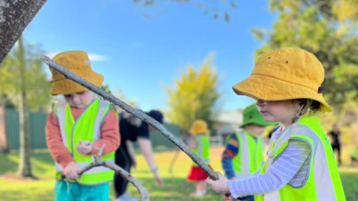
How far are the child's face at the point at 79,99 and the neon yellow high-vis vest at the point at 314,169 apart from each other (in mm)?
1388

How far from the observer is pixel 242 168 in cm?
354

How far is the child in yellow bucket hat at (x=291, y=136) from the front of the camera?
149 centimetres

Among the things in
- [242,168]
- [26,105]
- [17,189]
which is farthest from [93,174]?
[26,105]

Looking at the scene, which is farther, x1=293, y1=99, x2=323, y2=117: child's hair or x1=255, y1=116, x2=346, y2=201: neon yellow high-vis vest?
x1=293, y1=99, x2=323, y2=117: child's hair

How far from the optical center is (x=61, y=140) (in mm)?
2486

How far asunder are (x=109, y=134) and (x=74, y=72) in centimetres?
47

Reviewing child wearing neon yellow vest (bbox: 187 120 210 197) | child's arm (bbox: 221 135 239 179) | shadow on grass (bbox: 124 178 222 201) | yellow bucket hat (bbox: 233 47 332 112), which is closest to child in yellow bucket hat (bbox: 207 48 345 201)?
yellow bucket hat (bbox: 233 47 332 112)

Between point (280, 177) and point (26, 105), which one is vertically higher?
point (26, 105)

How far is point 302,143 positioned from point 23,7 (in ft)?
4.29

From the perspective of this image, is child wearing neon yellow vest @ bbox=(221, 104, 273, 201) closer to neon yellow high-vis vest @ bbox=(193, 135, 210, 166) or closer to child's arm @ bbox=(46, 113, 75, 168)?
child's arm @ bbox=(46, 113, 75, 168)

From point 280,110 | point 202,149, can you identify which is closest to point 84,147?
point 280,110

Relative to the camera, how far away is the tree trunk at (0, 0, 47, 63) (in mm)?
1500

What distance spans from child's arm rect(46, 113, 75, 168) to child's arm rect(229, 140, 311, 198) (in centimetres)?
129

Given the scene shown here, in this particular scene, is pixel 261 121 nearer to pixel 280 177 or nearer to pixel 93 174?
pixel 93 174
